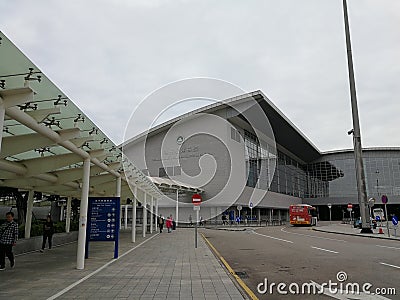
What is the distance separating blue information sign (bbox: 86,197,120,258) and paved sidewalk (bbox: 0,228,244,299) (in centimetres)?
84

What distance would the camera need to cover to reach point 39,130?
23.5 ft

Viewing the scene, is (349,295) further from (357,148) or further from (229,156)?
(229,156)

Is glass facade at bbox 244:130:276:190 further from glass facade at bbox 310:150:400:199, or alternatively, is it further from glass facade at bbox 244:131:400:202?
glass facade at bbox 310:150:400:199

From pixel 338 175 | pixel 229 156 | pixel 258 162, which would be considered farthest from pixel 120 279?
pixel 338 175

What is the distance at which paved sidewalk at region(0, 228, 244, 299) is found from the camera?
6.82 meters

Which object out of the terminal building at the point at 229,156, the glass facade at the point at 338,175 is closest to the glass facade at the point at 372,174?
the glass facade at the point at 338,175

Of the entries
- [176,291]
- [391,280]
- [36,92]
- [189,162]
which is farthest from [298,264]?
[189,162]

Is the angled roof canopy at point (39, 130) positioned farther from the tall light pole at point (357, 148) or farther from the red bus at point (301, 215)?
the red bus at point (301, 215)

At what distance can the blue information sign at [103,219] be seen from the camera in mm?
11812

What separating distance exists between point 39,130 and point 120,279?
393 cm

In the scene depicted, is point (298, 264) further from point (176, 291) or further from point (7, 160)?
point (7, 160)

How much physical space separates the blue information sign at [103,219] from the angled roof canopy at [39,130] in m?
1.25

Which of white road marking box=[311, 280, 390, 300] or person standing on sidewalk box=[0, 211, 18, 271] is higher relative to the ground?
person standing on sidewalk box=[0, 211, 18, 271]

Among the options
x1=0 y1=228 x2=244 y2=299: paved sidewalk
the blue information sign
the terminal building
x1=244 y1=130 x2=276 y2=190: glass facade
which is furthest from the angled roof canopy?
x1=244 y1=130 x2=276 y2=190: glass facade
